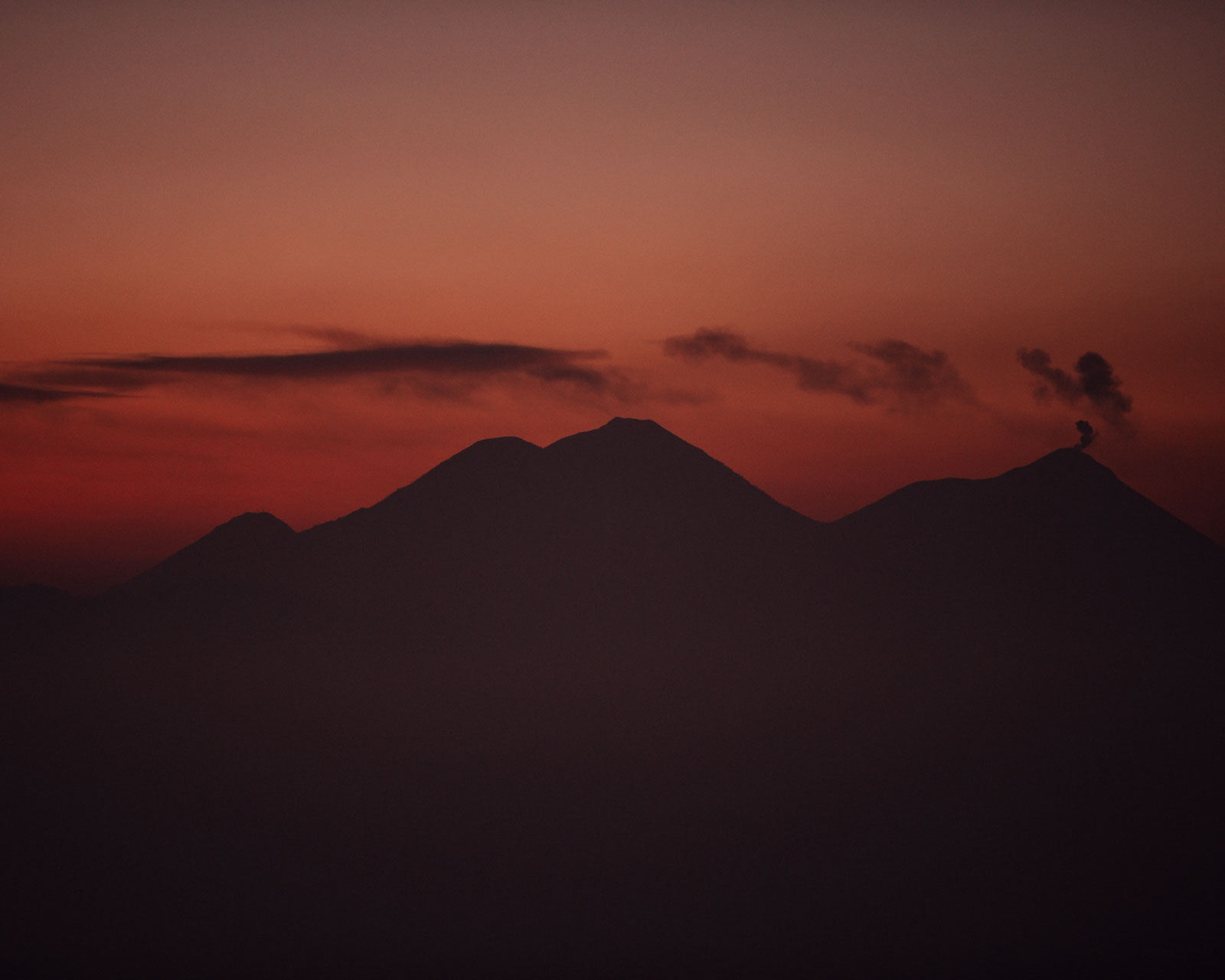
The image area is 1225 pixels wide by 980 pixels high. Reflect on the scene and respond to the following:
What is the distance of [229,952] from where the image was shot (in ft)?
491

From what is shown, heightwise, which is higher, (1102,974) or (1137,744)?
(1137,744)

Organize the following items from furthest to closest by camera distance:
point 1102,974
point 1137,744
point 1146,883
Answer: point 1137,744 → point 1146,883 → point 1102,974

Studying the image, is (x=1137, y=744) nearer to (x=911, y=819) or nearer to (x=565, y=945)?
(x=911, y=819)

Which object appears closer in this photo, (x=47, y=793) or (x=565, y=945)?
(x=565, y=945)

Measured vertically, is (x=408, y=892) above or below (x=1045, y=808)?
below

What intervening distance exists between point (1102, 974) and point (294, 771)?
105m

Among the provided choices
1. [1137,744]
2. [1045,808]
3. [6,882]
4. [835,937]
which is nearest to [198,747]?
[6,882]

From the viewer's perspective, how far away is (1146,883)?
150 m

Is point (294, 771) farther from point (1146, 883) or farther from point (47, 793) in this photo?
point (1146, 883)

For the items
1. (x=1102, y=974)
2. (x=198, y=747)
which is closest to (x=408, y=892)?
(x=198, y=747)

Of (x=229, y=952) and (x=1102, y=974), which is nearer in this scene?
(x=1102, y=974)

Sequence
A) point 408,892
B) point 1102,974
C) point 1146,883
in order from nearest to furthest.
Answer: point 1102,974
point 1146,883
point 408,892

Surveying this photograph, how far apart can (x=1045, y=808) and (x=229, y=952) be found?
9964 cm

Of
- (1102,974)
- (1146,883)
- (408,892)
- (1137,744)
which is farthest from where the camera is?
(1137,744)
